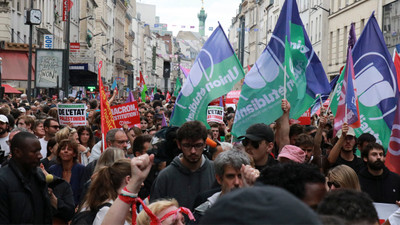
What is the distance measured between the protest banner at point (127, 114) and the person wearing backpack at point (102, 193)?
873 cm

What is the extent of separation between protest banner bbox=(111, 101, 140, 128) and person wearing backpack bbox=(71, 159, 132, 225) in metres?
8.73

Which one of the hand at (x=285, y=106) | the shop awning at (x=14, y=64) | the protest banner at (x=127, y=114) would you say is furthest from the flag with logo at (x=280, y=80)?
the shop awning at (x=14, y=64)

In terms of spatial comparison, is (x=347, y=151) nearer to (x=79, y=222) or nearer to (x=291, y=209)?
(x=79, y=222)

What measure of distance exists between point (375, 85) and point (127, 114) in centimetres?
545

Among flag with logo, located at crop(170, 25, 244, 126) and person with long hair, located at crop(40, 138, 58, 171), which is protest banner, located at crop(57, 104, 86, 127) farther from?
person with long hair, located at crop(40, 138, 58, 171)

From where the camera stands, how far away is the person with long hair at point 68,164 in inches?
314

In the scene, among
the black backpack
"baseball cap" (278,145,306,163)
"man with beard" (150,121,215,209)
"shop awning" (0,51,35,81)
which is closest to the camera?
the black backpack

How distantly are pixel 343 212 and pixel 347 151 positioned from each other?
5.75m

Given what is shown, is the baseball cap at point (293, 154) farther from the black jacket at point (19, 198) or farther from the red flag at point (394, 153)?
the black jacket at point (19, 198)

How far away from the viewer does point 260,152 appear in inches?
258

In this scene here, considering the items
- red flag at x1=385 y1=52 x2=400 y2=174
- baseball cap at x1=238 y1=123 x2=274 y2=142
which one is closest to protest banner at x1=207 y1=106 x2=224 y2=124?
red flag at x1=385 y1=52 x2=400 y2=174

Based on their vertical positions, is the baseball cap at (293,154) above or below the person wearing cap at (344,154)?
above

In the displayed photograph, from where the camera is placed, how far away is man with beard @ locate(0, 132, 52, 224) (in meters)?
5.09

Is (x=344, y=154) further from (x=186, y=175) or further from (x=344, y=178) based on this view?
(x=186, y=175)
